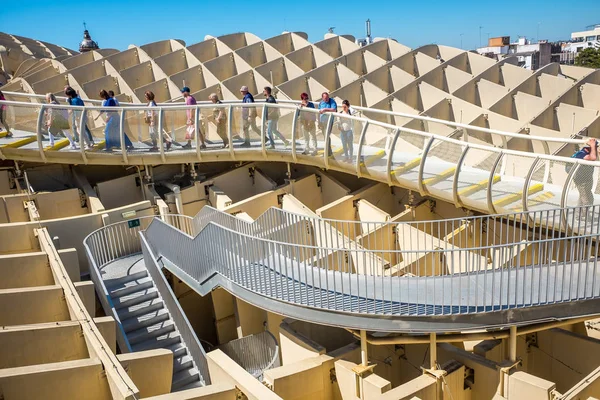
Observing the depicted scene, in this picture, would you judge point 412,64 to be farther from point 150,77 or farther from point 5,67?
point 5,67

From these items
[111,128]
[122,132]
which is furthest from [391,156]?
[111,128]

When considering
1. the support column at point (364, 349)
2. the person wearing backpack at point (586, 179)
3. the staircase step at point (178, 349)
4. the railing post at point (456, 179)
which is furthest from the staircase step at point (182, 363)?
the person wearing backpack at point (586, 179)

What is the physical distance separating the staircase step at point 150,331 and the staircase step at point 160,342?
0.07 metres

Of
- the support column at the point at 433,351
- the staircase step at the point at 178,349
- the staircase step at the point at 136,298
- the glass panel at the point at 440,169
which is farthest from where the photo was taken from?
the staircase step at the point at 136,298

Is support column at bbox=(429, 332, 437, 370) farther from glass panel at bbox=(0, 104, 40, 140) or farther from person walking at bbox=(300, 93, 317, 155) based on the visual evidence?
glass panel at bbox=(0, 104, 40, 140)

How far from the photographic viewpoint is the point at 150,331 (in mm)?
11844

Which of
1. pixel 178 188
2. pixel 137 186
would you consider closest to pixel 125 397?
pixel 178 188

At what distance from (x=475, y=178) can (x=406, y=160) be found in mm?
1918

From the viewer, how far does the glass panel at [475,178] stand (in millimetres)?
11055

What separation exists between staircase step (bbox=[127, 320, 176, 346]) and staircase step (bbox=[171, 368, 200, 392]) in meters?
1.18

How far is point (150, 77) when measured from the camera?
25656mm

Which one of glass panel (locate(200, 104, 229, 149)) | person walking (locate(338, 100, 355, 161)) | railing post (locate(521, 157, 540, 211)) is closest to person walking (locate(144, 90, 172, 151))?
glass panel (locate(200, 104, 229, 149))

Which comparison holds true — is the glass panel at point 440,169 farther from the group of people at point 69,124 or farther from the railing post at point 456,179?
the group of people at point 69,124

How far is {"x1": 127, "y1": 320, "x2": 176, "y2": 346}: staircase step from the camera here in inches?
455
